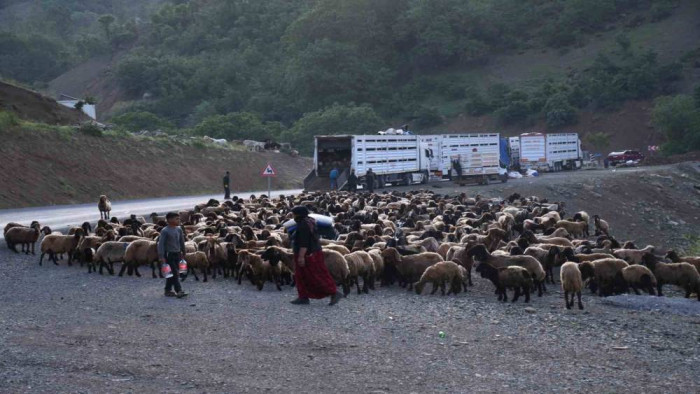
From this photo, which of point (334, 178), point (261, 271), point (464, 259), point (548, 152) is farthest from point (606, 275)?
point (548, 152)

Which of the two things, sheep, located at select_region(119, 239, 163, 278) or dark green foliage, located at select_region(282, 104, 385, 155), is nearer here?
sheep, located at select_region(119, 239, 163, 278)

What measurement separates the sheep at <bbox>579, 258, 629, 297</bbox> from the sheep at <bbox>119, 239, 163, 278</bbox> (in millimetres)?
8417

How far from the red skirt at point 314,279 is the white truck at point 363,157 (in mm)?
27465

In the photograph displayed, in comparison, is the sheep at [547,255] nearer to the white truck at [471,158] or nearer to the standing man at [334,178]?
the standing man at [334,178]

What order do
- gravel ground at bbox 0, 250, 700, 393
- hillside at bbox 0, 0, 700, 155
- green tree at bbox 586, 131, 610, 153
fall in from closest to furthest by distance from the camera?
gravel ground at bbox 0, 250, 700, 393 < green tree at bbox 586, 131, 610, 153 < hillside at bbox 0, 0, 700, 155

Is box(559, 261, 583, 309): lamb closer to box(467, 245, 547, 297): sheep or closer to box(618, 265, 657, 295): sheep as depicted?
box(467, 245, 547, 297): sheep

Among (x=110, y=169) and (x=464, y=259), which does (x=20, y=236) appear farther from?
(x=110, y=169)

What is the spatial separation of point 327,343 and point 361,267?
5028 millimetres

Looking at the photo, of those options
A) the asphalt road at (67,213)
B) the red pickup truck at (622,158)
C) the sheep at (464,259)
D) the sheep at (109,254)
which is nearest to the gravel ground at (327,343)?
the sheep at (464,259)

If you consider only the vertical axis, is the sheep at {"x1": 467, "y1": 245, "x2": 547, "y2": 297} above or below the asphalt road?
below

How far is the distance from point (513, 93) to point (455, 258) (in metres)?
74.5

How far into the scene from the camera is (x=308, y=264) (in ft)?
45.6

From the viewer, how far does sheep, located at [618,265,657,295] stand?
647 inches

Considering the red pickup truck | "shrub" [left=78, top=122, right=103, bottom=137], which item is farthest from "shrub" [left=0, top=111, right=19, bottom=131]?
the red pickup truck
